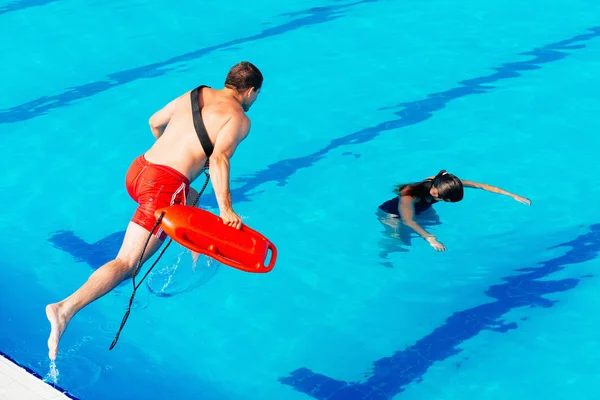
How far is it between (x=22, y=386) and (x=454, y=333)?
2.50 m

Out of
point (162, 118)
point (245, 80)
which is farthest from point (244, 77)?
point (162, 118)

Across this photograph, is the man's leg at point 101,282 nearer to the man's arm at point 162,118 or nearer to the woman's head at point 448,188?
the man's arm at point 162,118

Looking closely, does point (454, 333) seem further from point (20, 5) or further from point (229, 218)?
point (20, 5)

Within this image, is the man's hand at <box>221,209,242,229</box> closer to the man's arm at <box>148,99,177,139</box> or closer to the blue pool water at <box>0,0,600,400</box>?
the man's arm at <box>148,99,177,139</box>

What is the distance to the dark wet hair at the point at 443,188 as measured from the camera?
5.19m

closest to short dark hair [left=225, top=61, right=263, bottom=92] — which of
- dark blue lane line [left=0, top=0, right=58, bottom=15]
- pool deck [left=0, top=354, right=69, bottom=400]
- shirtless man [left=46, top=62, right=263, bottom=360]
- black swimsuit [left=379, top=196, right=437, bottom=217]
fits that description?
shirtless man [left=46, top=62, right=263, bottom=360]

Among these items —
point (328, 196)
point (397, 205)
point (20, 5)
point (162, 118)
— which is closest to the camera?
point (162, 118)

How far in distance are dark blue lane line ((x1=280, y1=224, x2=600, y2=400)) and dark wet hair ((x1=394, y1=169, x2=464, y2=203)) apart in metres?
0.74

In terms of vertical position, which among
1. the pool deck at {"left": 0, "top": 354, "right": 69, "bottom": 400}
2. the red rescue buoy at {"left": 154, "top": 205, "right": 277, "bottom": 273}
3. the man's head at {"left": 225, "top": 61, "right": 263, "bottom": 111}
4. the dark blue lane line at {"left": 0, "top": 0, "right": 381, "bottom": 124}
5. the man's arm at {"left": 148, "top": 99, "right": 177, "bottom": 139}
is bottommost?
the pool deck at {"left": 0, "top": 354, "right": 69, "bottom": 400}

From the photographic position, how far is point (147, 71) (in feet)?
28.1

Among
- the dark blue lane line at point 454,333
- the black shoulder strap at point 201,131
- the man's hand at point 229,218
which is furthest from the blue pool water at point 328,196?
the black shoulder strap at point 201,131

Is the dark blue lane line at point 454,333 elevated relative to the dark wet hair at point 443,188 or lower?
lower

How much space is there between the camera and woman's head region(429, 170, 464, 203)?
17.0 ft

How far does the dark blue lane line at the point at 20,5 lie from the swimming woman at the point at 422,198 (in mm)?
6296
